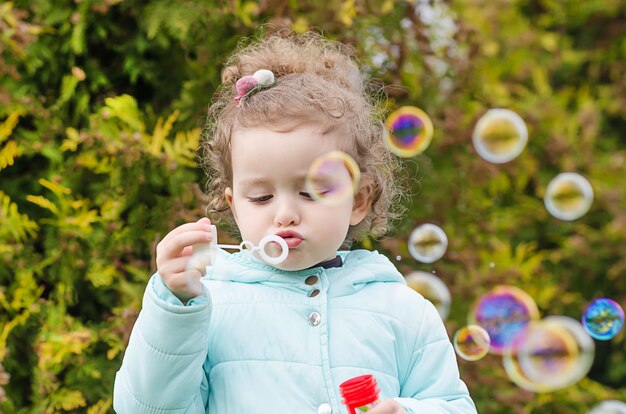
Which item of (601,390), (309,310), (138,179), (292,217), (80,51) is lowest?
(601,390)

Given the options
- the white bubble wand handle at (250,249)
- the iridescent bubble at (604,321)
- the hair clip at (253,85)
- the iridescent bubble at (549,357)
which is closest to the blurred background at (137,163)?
the iridescent bubble at (549,357)

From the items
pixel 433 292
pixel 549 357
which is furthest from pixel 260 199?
pixel 549 357

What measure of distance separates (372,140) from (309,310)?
53cm

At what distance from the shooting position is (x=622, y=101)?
5.77m

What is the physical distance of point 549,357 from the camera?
2.42 m

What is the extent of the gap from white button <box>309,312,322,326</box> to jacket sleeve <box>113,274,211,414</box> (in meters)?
0.23

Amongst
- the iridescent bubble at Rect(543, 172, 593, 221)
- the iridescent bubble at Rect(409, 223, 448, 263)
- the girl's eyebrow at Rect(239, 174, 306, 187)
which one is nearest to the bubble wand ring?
the girl's eyebrow at Rect(239, 174, 306, 187)

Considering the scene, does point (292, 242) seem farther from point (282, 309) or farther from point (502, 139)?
point (502, 139)

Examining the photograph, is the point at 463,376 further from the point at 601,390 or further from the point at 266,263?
the point at 266,263

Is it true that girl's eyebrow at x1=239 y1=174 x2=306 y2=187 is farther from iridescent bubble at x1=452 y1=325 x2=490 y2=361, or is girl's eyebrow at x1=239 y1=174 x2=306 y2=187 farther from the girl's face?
iridescent bubble at x1=452 y1=325 x2=490 y2=361

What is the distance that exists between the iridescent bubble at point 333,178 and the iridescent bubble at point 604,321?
1237 mm

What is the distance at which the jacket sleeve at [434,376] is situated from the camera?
6.23ft

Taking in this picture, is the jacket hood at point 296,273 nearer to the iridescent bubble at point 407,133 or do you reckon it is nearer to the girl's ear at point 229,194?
the girl's ear at point 229,194

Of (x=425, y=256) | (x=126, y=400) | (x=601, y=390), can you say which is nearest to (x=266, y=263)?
(x=126, y=400)
